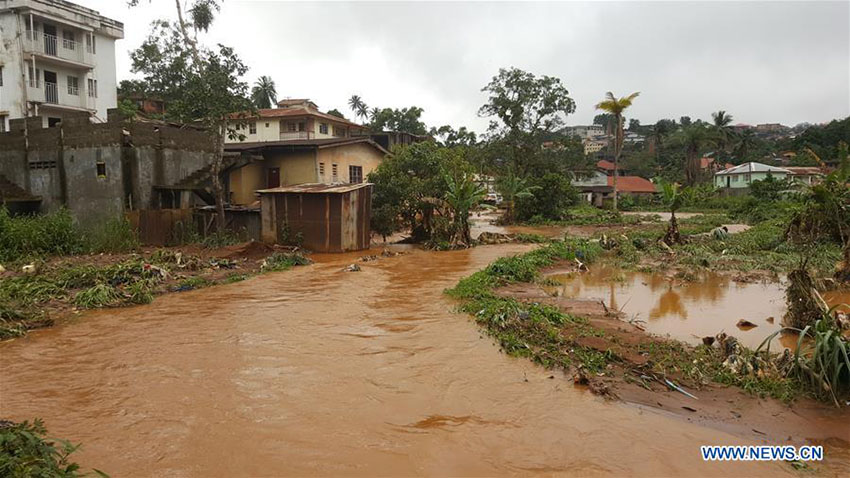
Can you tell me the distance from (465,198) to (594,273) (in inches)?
293

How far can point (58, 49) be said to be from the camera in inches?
1222

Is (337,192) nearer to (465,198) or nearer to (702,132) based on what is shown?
(465,198)

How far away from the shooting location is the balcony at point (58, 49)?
96.3 ft

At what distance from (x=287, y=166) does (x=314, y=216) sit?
24.0 ft

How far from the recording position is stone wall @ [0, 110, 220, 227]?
1683 centimetres

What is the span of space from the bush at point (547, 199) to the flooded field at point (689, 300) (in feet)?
60.8

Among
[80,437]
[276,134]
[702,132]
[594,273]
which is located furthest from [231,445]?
[702,132]

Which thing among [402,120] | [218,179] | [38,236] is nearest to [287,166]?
[218,179]

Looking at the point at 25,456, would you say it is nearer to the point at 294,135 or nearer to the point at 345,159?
the point at 345,159

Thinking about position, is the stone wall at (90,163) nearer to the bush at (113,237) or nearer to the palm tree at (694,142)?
the bush at (113,237)

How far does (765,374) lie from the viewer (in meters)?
5.79

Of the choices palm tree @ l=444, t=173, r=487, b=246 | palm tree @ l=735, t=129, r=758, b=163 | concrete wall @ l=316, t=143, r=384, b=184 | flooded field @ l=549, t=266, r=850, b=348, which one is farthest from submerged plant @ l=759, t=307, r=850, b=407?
palm tree @ l=735, t=129, r=758, b=163

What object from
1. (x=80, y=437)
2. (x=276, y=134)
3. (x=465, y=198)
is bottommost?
(x=80, y=437)

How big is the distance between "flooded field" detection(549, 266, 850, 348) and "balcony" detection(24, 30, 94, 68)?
3326cm
